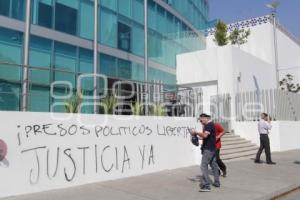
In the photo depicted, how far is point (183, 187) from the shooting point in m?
8.04

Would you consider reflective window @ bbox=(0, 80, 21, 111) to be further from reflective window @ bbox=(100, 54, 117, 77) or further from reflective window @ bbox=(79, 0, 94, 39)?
reflective window @ bbox=(100, 54, 117, 77)

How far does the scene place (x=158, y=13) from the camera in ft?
66.4

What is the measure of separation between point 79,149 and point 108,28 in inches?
362

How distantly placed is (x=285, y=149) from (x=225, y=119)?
11.0 ft

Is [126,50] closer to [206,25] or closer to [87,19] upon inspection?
[87,19]

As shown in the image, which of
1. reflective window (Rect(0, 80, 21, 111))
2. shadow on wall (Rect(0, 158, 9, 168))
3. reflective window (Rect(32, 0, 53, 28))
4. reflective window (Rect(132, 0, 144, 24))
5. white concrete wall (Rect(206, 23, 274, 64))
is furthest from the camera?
white concrete wall (Rect(206, 23, 274, 64))

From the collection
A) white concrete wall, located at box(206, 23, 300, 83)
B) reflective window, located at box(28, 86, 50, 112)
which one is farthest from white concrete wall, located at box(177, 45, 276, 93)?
reflective window, located at box(28, 86, 50, 112)

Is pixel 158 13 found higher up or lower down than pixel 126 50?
higher up

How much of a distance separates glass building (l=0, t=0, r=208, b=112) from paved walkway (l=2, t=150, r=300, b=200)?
2.33 meters

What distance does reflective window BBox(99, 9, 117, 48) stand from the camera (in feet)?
52.2

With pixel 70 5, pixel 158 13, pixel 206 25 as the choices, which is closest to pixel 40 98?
pixel 70 5

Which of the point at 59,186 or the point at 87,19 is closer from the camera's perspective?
the point at 59,186

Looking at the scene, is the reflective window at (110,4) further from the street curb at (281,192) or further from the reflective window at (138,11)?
the street curb at (281,192)

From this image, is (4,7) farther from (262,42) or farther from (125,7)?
(262,42)
